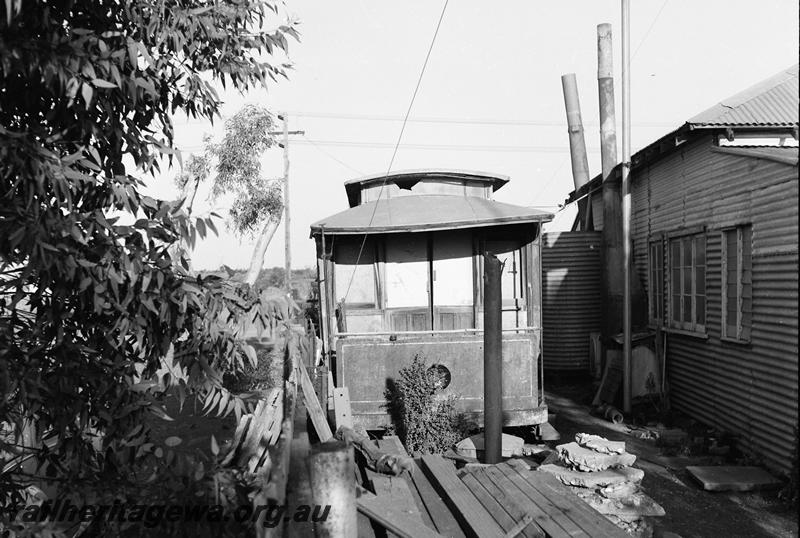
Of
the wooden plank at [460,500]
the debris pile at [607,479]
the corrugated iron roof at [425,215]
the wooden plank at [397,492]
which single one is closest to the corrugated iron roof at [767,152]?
the corrugated iron roof at [425,215]

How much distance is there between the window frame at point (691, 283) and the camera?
10.2 meters

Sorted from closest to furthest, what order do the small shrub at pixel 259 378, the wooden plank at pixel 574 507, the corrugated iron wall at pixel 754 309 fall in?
the wooden plank at pixel 574 507 < the corrugated iron wall at pixel 754 309 < the small shrub at pixel 259 378

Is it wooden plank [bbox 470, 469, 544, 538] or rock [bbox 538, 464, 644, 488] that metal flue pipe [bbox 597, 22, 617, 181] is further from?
wooden plank [bbox 470, 469, 544, 538]

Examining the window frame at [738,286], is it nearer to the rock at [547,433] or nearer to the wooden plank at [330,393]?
the rock at [547,433]

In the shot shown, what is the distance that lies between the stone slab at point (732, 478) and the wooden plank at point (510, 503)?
10.7ft

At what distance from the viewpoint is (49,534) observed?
2744mm

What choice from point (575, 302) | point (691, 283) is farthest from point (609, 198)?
point (691, 283)

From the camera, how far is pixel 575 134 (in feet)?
65.0

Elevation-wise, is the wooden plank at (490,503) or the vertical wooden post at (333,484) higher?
the vertical wooden post at (333,484)

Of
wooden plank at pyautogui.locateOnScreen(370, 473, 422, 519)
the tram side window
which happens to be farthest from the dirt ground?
the tram side window

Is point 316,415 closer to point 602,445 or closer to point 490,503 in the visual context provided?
point 490,503

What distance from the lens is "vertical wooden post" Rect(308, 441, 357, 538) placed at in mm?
3188

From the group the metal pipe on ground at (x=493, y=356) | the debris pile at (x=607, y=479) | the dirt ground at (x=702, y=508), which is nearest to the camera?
the dirt ground at (x=702, y=508)

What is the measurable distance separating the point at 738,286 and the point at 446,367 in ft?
14.8
